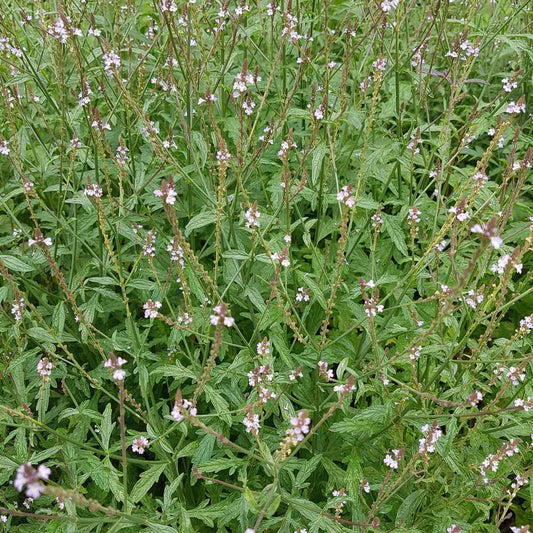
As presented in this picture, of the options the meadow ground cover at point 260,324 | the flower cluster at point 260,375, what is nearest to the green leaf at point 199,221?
the meadow ground cover at point 260,324

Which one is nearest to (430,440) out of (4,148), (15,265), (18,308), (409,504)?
(409,504)

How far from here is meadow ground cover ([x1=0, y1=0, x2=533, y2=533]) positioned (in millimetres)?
2607

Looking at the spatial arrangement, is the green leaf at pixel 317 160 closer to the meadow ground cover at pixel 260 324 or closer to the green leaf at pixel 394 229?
the meadow ground cover at pixel 260 324

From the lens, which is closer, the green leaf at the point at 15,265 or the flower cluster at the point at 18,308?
the flower cluster at the point at 18,308

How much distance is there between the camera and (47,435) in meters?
3.32

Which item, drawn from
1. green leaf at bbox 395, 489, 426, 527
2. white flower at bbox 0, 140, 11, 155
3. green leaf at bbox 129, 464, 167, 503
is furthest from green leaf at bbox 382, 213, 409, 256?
white flower at bbox 0, 140, 11, 155

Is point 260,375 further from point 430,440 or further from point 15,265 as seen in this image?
point 15,265

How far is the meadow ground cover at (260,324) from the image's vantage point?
2.61m

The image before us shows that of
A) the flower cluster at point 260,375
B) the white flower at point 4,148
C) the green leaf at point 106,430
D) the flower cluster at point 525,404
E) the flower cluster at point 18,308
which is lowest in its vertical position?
the flower cluster at point 525,404

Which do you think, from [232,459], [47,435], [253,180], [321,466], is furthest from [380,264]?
[47,435]

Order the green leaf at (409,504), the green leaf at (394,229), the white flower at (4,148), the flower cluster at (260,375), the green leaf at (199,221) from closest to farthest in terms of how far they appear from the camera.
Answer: the flower cluster at (260,375) → the green leaf at (409,504) → the green leaf at (199,221) → the white flower at (4,148) → the green leaf at (394,229)

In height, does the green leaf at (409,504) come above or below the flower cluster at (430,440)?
below

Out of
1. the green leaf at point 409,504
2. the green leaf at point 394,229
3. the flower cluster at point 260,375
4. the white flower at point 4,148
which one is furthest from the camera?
the green leaf at point 394,229

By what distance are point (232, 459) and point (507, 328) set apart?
2.45 meters
